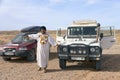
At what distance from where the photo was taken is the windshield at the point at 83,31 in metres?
16.2

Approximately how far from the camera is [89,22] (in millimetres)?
17641

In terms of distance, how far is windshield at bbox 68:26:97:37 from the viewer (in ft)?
53.2

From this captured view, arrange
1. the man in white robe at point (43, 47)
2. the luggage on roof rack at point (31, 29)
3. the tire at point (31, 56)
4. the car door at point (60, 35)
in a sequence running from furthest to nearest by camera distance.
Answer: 1. the luggage on roof rack at point (31, 29)
2. the tire at point (31, 56)
3. the car door at point (60, 35)
4. the man in white robe at point (43, 47)

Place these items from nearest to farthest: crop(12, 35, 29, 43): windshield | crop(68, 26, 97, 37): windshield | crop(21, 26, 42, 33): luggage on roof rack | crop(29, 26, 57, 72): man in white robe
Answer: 1. crop(29, 26, 57, 72): man in white robe
2. crop(68, 26, 97, 37): windshield
3. crop(12, 35, 29, 43): windshield
4. crop(21, 26, 42, 33): luggage on roof rack

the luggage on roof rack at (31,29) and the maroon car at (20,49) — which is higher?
the luggage on roof rack at (31,29)

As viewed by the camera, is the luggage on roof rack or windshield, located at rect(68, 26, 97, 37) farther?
the luggage on roof rack

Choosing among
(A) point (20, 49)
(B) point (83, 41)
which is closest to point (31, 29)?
(A) point (20, 49)

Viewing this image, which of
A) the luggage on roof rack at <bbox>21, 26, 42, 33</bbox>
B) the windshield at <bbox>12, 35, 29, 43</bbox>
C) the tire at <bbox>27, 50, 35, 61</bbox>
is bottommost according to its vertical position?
the tire at <bbox>27, 50, 35, 61</bbox>

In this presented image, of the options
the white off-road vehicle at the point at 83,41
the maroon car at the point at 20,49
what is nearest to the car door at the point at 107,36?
the white off-road vehicle at the point at 83,41

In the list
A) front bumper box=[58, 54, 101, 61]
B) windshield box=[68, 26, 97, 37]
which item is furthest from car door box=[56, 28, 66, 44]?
front bumper box=[58, 54, 101, 61]

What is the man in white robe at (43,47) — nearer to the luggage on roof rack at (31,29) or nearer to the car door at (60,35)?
the car door at (60,35)

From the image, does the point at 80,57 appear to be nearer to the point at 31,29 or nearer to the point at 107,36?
the point at 107,36

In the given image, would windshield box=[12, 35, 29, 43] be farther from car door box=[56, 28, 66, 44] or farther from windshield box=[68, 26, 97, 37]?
windshield box=[68, 26, 97, 37]

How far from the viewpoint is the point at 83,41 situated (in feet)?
50.4
